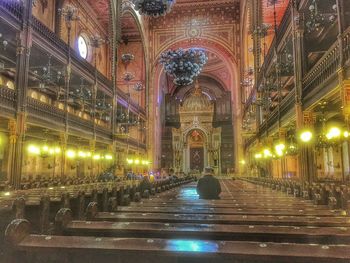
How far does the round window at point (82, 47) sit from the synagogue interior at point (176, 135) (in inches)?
5.6

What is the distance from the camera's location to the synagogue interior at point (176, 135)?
2635 mm

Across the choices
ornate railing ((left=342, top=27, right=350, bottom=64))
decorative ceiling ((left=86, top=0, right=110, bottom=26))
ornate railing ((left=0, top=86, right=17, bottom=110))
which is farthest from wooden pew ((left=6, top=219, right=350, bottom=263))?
decorative ceiling ((left=86, top=0, right=110, bottom=26))

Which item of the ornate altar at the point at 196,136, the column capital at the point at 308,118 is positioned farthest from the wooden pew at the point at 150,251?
the ornate altar at the point at 196,136

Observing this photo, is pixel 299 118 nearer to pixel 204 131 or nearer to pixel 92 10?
pixel 92 10

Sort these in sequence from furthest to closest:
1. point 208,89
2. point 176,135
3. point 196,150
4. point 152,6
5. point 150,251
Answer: point 208,89
point 196,150
point 176,135
point 152,6
point 150,251

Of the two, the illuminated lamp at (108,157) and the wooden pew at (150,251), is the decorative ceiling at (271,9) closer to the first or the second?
the illuminated lamp at (108,157)

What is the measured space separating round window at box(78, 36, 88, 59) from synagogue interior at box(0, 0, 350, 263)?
0.46 ft

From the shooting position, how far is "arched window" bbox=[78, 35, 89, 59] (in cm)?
2411

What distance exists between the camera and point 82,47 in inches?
974

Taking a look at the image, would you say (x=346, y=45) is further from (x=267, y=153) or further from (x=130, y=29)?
(x=130, y=29)

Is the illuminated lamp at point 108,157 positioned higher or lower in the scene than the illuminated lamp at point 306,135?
lower

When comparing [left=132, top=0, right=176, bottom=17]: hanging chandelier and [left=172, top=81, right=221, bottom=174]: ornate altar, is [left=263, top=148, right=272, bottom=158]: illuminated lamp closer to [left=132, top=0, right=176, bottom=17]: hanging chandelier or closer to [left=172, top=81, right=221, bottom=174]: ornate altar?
[left=132, top=0, right=176, bottom=17]: hanging chandelier

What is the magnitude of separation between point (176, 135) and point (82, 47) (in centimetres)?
1523

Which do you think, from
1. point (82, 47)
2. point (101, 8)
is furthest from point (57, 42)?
point (101, 8)
